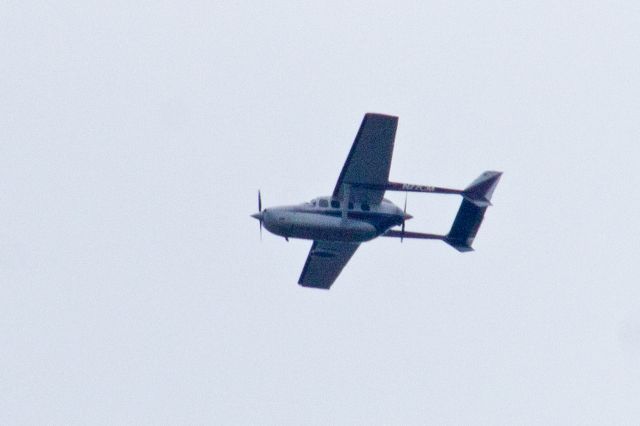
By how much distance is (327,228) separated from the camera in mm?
52156

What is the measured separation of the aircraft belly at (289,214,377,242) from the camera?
5188 centimetres

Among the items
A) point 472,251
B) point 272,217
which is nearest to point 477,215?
point 472,251

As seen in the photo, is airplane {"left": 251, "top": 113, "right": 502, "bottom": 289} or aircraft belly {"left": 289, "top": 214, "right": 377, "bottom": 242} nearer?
airplane {"left": 251, "top": 113, "right": 502, "bottom": 289}

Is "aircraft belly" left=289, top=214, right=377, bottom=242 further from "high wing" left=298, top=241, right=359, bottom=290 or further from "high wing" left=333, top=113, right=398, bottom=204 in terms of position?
"high wing" left=298, top=241, right=359, bottom=290

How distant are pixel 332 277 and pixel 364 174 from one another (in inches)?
323

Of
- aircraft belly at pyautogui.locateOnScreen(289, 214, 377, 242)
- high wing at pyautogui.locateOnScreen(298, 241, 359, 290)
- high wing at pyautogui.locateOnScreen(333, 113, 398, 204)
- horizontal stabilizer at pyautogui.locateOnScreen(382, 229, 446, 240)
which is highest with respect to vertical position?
high wing at pyautogui.locateOnScreen(333, 113, 398, 204)

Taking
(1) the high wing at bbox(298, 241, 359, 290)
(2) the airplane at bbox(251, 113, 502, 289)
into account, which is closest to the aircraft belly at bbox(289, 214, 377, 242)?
(2) the airplane at bbox(251, 113, 502, 289)

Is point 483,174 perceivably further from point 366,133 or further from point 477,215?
point 366,133

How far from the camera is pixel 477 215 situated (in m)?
57.0

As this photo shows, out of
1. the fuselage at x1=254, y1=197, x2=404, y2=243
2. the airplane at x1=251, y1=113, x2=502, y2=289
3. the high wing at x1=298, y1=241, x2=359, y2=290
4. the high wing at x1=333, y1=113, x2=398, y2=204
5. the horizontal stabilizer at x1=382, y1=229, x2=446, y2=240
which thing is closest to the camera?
the high wing at x1=333, y1=113, x2=398, y2=204

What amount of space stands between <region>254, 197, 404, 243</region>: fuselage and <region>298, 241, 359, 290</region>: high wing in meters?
3.22

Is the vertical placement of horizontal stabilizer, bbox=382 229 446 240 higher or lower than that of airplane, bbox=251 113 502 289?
lower

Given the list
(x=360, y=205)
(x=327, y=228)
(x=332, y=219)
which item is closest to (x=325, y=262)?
(x=360, y=205)

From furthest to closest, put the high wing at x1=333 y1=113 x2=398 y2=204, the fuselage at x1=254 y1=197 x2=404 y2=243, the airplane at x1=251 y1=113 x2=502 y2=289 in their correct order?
the fuselage at x1=254 y1=197 x2=404 y2=243 → the airplane at x1=251 y1=113 x2=502 y2=289 → the high wing at x1=333 y1=113 x2=398 y2=204
